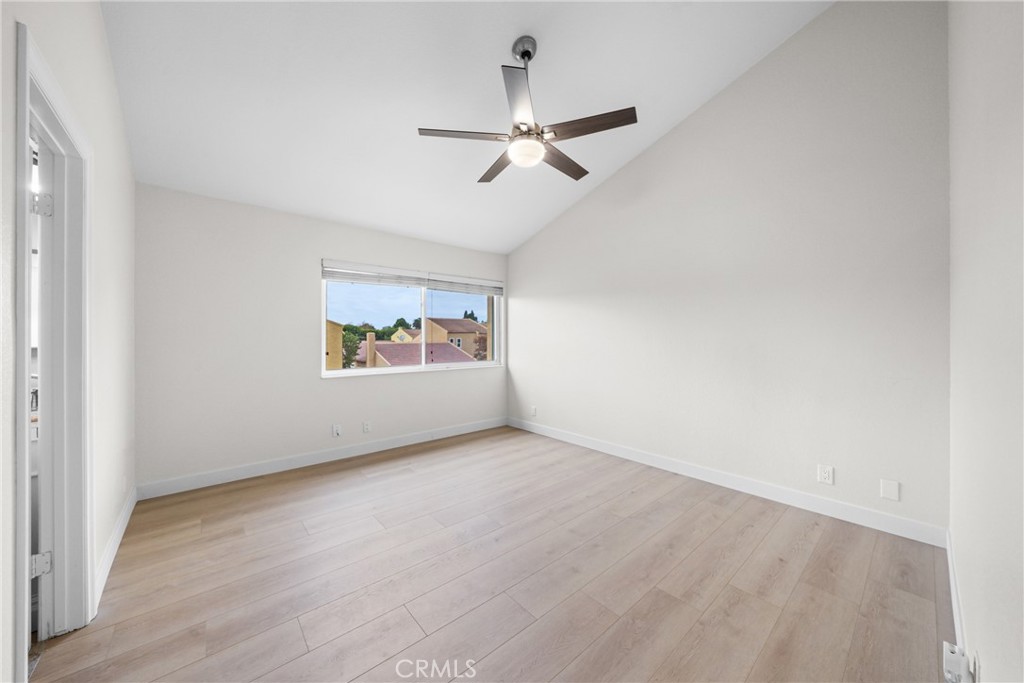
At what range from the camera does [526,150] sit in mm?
2145

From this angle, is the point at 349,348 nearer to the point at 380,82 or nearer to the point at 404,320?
the point at 404,320

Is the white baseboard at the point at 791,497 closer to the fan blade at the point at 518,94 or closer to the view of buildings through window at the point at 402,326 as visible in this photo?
the view of buildings through window at the point at 402,326

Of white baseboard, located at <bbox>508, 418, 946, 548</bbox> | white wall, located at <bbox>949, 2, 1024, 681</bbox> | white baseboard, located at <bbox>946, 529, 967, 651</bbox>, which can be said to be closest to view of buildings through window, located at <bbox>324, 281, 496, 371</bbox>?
white baseboard, located at <bbox>508, 418, 946, 548</bbox>

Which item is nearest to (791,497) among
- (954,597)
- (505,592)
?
(954,597)

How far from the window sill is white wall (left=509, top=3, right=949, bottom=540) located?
1.60 metres

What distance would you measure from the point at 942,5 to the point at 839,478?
289cm

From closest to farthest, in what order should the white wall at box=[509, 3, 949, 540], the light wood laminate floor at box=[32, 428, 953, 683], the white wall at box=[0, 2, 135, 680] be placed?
the white wall at box=[0, 2, 135, 680] < the light wood laminate floor at box=[32, 428, 953, 683] < the white wall at box=[509, 3, 949, 540]

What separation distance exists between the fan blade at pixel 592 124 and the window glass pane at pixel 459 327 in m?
2.67

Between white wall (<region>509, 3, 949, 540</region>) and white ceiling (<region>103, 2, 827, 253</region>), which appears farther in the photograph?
white wall (<region>509, 3, 949, 540</region>)

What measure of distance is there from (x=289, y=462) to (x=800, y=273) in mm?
4432

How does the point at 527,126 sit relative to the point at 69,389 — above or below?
above

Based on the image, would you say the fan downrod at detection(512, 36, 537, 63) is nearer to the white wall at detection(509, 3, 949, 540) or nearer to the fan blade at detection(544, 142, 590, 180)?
the fan blade at detection(544, 142, 590, 180)

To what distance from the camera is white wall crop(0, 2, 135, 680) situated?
942mm

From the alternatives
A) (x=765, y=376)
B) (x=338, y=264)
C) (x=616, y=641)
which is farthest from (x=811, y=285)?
(x=338, y=264)
